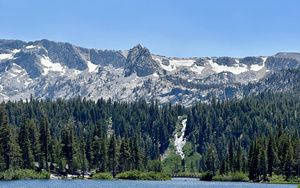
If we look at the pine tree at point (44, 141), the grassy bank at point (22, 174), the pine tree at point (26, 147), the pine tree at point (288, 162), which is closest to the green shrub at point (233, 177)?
the pine tree at point (288, 162)

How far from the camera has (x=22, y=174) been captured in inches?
6437

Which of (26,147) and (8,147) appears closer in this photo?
(8,147)

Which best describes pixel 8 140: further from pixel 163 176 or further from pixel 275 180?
pixel 275 180

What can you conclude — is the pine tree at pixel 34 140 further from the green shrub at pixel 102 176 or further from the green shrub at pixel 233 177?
the green shrub at pixel 233 177

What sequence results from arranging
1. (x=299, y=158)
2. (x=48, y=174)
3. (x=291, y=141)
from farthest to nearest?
(x=291, y=141), (x=299, y=158), (x=48, y=174)

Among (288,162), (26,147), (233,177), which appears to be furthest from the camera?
(233,177)

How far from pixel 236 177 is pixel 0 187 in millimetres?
90169

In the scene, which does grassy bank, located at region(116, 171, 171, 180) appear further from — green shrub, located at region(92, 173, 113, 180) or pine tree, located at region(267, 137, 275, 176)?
pine tree, located at region(267, 137, 275, 176)

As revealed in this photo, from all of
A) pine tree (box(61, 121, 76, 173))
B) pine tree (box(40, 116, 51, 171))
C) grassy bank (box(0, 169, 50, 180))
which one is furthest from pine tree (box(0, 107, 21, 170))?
pine tree (box(61, 121, 76, 173))

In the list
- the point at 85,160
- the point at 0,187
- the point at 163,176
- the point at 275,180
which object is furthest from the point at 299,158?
the point at 0,187

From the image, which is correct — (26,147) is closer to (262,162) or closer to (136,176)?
(136,176)

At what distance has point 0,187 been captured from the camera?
11538 cm

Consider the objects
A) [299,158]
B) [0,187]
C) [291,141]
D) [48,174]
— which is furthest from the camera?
[291,141]

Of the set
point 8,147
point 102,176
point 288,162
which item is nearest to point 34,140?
point 8,147
